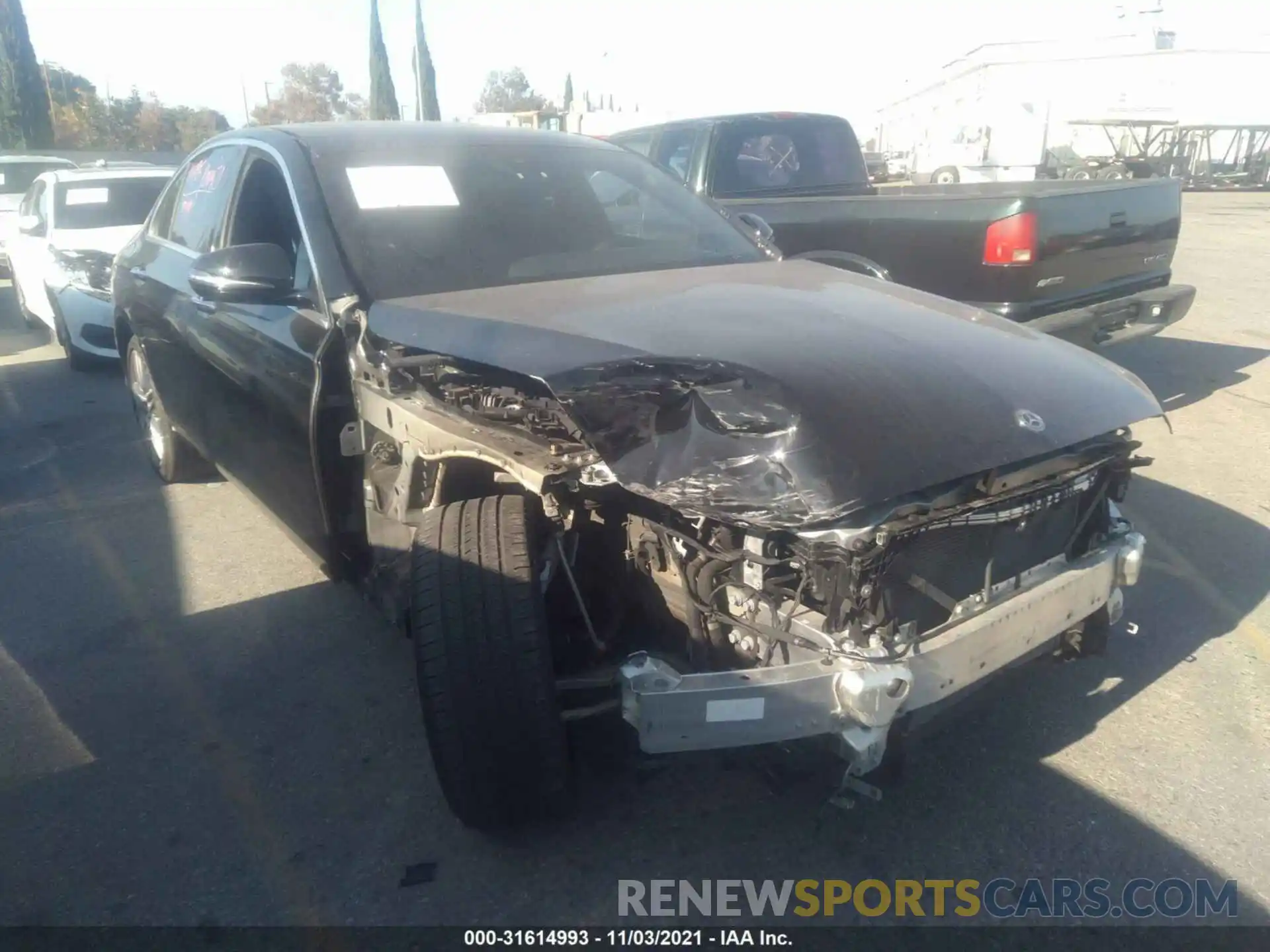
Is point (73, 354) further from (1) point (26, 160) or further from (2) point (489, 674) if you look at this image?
(1) point (26, 160)

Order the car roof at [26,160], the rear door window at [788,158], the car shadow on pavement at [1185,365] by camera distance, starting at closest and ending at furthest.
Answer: the car shadow on pavement at [1185,365]
the rear door window at [788,158]
the car roof at [26,160]

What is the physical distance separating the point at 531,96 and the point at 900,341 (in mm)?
72040

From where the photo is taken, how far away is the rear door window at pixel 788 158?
7285 millimetres

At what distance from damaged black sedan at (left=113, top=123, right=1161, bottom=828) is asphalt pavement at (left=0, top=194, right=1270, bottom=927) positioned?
0.96 ft

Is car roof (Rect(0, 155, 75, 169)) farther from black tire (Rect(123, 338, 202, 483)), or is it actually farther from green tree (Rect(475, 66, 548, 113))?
green tree (Rect(475, 66, 548, 113))

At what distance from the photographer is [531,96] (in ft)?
227

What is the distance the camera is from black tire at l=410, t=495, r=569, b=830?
2404mm

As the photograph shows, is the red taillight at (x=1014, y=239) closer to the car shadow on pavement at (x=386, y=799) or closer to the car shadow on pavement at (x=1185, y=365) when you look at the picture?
the car shadow on pavement at (x=1185, y=365)

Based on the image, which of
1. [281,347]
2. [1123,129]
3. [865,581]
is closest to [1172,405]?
[865,581]

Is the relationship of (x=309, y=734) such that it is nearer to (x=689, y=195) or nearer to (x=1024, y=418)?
(x=1024, y=418)

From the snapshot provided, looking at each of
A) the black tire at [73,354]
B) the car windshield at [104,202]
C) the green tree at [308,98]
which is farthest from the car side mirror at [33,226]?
the green tree at [308,98]

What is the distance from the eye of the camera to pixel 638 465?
88.5 inches
